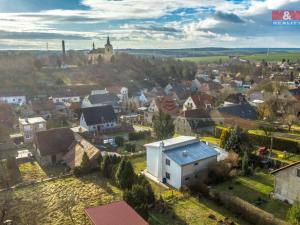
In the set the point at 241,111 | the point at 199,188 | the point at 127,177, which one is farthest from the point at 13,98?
the point at 199,188

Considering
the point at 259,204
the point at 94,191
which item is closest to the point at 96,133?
the point at 94,191

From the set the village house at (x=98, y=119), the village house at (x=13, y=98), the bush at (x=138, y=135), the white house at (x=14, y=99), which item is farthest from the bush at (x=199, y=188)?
the white house at (x=14, y=99)

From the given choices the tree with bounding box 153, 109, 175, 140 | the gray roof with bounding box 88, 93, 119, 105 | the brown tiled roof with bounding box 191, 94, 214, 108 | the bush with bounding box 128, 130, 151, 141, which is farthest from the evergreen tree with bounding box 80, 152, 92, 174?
the gray roof with bounding box 88, 93, 119, 105

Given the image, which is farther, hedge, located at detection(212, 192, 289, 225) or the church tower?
the church tower

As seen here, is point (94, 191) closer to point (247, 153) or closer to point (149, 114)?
point (247, 153)

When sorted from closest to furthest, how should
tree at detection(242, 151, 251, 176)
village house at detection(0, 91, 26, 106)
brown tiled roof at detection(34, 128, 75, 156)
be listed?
tree at detection(242, 151, 251, 176)
brown tiled roof at detection(34, 128, 75, 156)
village house at detection(0, 91, 26, 106)

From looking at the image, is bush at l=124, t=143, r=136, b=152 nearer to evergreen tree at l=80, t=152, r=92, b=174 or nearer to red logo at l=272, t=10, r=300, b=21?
evergreen tree at l=80, t=152, r=92, b=174

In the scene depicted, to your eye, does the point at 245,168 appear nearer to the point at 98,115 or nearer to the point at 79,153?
the point at 79,153
